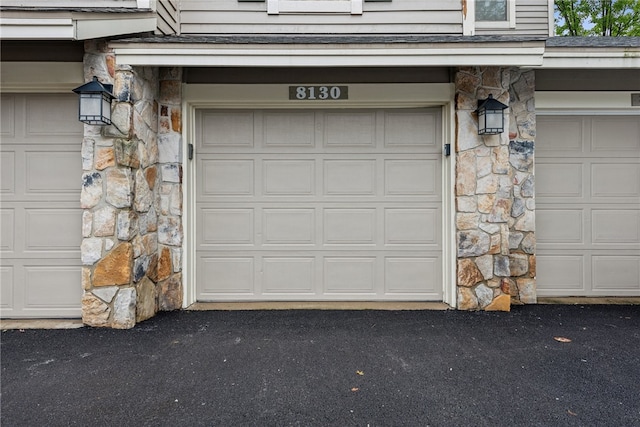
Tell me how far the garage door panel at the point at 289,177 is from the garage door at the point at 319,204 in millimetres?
11

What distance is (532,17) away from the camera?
4.71 m

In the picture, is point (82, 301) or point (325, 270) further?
point (325, 270)

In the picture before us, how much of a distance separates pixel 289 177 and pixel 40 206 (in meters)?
2.34

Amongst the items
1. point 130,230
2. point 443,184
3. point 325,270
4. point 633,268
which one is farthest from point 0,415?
point 633,268

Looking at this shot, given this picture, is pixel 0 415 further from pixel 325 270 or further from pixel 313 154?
pixel 313 154

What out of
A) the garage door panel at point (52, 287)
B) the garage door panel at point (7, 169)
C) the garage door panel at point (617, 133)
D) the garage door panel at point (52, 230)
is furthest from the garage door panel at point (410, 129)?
the garage door panel at point (7, 169)

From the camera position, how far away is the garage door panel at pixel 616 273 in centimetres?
386

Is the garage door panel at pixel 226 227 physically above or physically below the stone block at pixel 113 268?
above

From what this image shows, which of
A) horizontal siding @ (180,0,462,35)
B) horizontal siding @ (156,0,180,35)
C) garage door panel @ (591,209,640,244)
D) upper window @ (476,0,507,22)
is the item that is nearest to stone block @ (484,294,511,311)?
garage door panel @ (591,209,640,244)

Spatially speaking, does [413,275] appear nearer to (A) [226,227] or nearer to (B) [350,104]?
(B) [350,104]

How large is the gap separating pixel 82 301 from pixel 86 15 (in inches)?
94.2

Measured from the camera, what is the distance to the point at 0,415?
1911mm

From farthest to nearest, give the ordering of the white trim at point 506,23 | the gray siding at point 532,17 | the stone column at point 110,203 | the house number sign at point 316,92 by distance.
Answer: the gray siding at point 532,17, the white trim at point 506,23, the house number sign at point 316,92, the stone column at point 110,203

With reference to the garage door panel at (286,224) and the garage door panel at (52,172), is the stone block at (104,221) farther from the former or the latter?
the garage door panel at (286,224)
